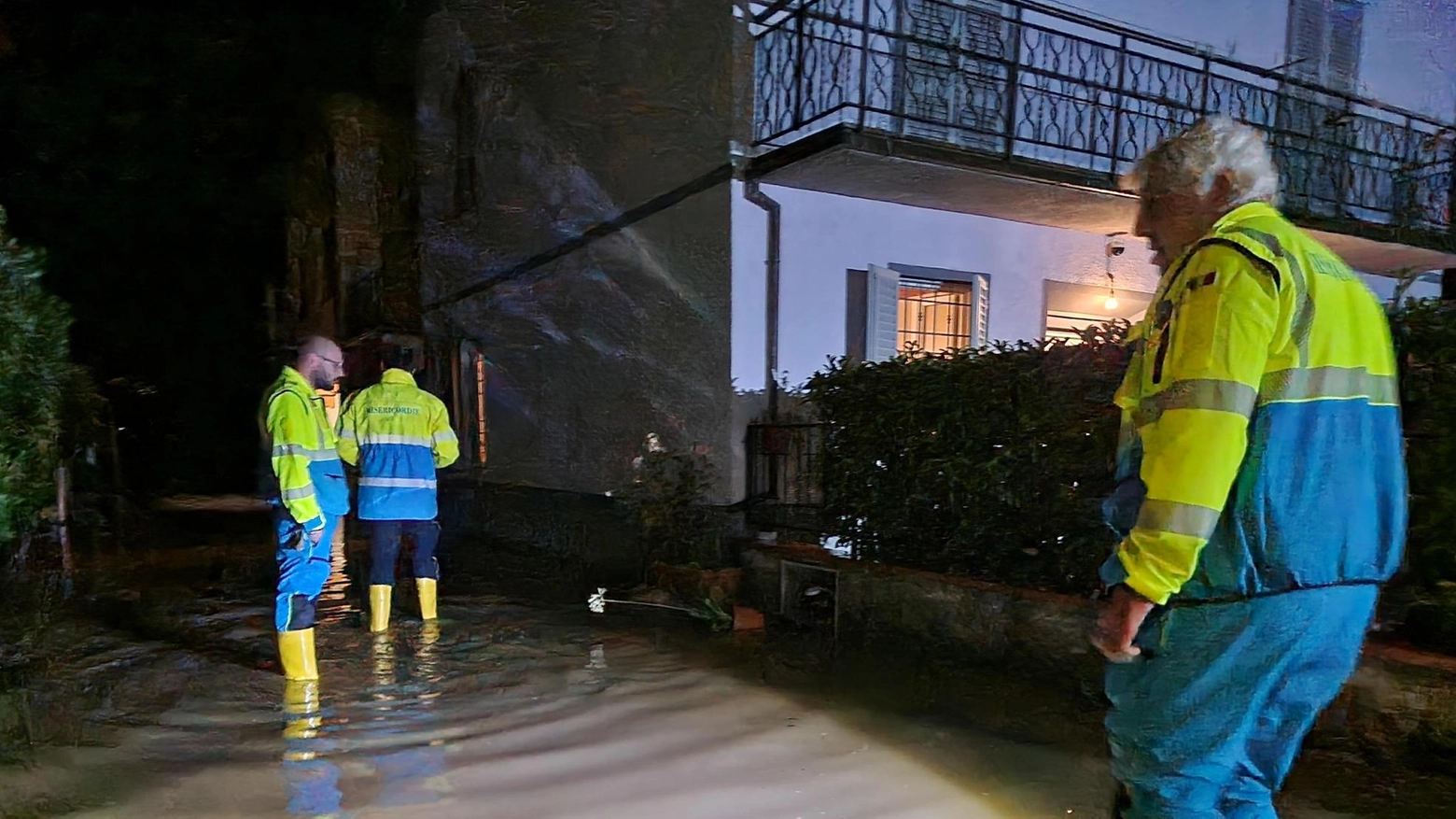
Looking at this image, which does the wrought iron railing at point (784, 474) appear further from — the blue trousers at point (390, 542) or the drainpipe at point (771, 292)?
the blue trousers at point (390, 542)

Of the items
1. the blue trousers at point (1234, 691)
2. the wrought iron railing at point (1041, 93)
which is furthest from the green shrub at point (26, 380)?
the blue trousers at point (1234, 691)

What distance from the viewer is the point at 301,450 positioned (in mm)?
4777

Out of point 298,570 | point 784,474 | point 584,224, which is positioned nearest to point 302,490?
point 298,570

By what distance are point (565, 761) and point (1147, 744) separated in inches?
103

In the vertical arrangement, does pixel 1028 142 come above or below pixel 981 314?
above

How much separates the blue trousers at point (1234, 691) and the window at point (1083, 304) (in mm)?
7845

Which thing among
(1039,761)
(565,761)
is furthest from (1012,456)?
(565,761)

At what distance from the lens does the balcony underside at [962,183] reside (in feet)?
22.9

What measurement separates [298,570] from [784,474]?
4016 mm

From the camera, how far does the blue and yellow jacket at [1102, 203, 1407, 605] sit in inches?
73.3

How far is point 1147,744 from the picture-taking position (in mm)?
2066

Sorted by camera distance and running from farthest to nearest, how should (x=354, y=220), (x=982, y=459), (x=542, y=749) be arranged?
(x=354, y=220)
(x=982, y=459)
(x=542, y=749)

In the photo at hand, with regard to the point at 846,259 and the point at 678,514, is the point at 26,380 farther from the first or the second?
the point at 846,259

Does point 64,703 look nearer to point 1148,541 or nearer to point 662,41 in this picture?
point 1148,541
